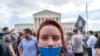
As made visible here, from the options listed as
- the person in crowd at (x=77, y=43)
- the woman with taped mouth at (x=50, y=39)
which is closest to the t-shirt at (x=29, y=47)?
the person in crowd at (x=77, y=43)

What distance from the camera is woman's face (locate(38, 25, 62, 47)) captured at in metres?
1.57

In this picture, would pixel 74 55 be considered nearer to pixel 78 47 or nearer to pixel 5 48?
pixel 78 47

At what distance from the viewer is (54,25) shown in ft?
5.38

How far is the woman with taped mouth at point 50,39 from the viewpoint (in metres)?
1.56

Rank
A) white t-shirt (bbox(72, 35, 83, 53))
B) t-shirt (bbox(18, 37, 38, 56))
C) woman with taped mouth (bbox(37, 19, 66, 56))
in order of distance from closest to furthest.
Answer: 1. woman with taped mouth (bbox(37, 19, 66, 56))
2. t-shirt (bbox(18, 37, 38, 56))
3. white t-shirt (bbox(72, 35, 83, 53))

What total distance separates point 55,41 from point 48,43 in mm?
48

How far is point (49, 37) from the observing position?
5.19ft

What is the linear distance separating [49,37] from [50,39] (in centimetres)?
2

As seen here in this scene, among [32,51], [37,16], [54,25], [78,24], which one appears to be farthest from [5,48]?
[37,16]

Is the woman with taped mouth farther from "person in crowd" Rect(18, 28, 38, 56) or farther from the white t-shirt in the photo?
the white t-shirt

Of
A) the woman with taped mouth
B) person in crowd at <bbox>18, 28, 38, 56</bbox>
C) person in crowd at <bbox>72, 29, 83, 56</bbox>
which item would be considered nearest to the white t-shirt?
person in crowd at <bbox>72, 29, 83, 56</bbox>

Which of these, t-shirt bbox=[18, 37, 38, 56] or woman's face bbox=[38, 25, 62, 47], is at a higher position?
woman's face bbox=[38, 25, 62, 47]

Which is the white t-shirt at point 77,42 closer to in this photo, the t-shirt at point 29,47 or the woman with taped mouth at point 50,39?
the t-shirt at point 29,47

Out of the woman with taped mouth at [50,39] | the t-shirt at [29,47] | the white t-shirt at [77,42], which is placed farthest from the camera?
the white t-shirt at [77,42]
